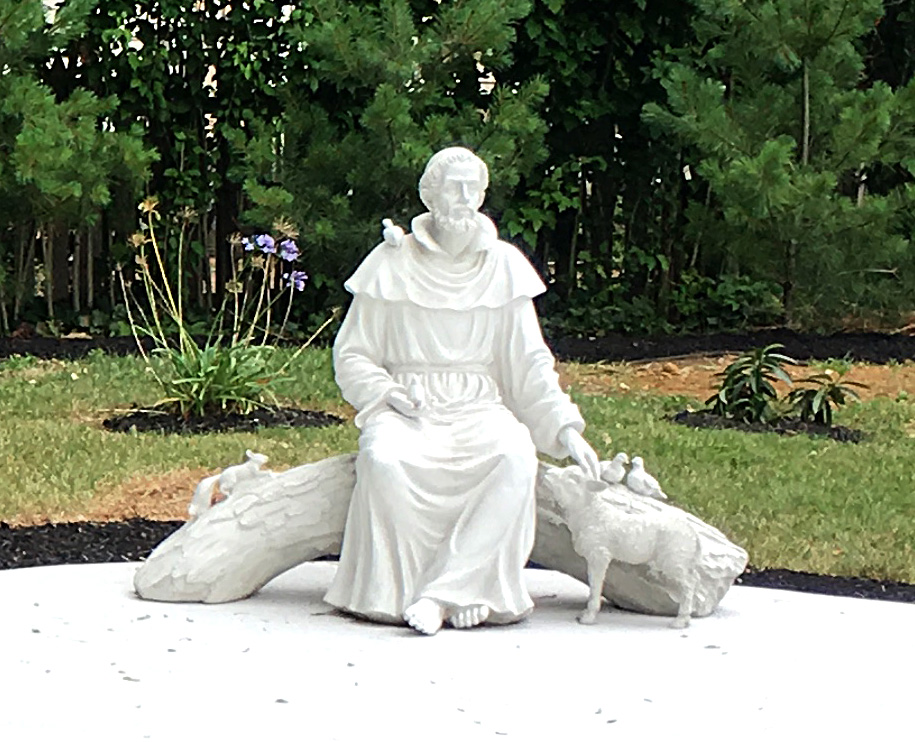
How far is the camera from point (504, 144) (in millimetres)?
10406

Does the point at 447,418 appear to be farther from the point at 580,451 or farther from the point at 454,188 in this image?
the point at 454,188

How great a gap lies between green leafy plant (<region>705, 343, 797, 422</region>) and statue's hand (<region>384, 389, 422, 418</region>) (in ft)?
12.6

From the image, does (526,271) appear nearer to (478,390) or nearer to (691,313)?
(478,390)

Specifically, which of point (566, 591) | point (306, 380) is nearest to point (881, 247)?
point (306, 380)

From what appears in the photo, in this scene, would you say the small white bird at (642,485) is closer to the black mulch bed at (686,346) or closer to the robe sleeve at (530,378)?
the robe sleeve at (530,378)

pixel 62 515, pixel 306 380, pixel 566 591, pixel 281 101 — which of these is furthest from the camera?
pixel 281 101

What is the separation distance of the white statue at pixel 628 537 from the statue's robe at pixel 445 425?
0.14 metres

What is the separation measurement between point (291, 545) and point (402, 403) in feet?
1.74

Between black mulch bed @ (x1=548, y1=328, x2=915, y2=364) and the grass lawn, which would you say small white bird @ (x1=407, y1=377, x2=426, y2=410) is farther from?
black mulch bed @ (x1=548, y1=328, x2=915, y2=364)

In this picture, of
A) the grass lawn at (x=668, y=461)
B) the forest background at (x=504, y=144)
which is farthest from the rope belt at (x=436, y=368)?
the forest background at (x=504, y=144)

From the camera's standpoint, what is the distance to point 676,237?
12.1 meters

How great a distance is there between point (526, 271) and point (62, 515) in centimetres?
234

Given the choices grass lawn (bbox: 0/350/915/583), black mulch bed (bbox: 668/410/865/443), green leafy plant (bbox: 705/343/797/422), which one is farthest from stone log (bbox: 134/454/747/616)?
green leafy plant (bbox: 705/343/797/422)

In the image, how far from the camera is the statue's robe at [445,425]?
4.55 metres
